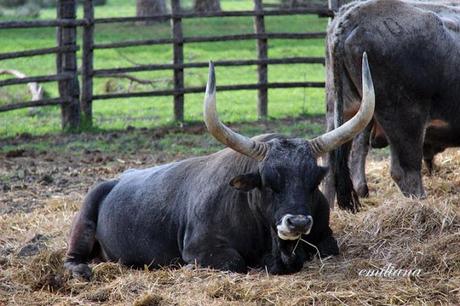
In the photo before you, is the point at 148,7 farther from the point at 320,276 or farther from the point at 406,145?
the point at 320,276

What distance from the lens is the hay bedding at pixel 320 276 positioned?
645 centimetres

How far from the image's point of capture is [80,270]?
24.5ft

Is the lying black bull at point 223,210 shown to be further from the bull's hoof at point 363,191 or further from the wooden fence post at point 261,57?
the wooden fence post at point 261,57

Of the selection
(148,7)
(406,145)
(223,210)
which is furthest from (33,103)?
(148,7)

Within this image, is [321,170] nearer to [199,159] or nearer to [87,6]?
[199,159]

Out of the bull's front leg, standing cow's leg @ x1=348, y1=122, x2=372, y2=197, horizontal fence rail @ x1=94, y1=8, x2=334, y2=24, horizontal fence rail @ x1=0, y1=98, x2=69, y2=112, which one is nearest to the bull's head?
the bull's front leg

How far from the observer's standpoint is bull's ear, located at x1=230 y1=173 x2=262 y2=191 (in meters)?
6.96

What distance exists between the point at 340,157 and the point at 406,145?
58 centimetres

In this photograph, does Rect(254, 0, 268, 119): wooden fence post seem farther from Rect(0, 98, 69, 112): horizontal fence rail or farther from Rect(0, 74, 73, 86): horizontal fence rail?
Rect(0, 74, 73, 86): horizontal fence rail

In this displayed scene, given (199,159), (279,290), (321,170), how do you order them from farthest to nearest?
(199,159), (321,170), (279,290)

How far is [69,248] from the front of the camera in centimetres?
802

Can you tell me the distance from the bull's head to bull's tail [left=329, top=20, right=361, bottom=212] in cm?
177

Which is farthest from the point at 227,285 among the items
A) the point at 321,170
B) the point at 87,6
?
the point at 87,6

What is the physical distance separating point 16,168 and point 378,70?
16.7ft
